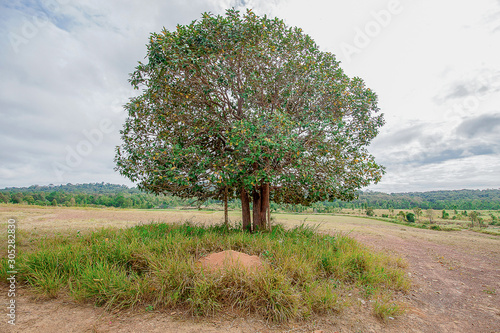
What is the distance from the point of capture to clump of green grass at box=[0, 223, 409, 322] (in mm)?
4527

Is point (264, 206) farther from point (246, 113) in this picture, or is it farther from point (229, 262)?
point (229, 262)

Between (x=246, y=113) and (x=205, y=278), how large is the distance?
814cm

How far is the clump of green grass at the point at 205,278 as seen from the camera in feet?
14.9

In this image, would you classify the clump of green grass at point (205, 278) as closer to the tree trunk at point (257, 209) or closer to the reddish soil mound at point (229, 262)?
the reddish soil mound at point (229, 262)

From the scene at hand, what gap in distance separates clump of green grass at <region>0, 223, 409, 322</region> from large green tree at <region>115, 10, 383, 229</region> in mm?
2656

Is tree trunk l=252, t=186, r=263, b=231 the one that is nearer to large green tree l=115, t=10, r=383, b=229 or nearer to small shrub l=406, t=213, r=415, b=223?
large green tree l=115, t=10, r=383, b=229

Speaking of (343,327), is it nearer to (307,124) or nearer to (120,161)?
(307,124)

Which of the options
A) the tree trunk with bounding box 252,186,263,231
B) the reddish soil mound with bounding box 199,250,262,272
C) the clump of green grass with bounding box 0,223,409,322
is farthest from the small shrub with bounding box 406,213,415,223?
the reddish soil mound with bounding box 199,250,262,272

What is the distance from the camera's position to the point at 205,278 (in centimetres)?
477

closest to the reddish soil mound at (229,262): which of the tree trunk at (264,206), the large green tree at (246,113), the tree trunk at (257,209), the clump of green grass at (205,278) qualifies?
the clump of green grass at (205,278)

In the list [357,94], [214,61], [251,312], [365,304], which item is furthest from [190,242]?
[357,94]

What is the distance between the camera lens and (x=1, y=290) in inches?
217

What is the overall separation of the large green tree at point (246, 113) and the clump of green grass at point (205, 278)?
2.66 metres

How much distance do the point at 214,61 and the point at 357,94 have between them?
665 centimetres
